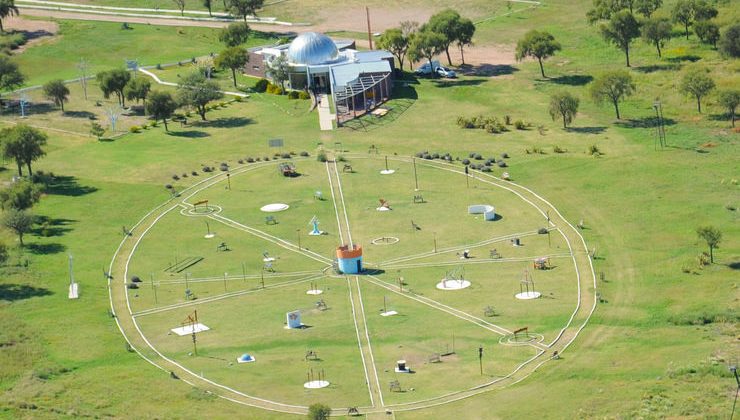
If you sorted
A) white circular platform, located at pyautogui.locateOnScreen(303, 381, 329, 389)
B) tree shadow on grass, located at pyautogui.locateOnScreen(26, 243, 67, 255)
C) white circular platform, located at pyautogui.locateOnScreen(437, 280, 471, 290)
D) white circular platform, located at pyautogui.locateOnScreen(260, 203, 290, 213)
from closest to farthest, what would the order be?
white circular platform, located at pyautogui.locateOnScreen(303, 381, 329, 389) < white circular platform, located at pyautogui.locateOnScreen(437, 280, 471, 290) < tree shadow on grass, located at pyautogui.locateOnScreen(26, 243, 67, 255) < white circular platform, located at pyautogui.locateOnScreen(260, 203, 290, 213)

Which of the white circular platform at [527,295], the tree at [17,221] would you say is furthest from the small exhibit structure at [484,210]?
the tree at [17,221]

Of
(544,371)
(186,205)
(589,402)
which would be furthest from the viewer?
(186,205)

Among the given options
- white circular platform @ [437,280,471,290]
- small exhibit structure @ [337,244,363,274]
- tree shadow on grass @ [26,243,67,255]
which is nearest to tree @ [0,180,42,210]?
tree shadow on grass @ [26,243,67,255]

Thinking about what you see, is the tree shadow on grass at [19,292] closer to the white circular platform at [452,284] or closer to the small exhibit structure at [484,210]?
the white circular platform at [452,284]

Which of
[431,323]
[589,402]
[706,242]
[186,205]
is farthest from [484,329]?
[186,205]

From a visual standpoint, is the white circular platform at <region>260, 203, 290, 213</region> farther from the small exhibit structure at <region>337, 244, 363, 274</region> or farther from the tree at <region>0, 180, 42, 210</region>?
the tree at <region>0, 180, 42, 210</region>

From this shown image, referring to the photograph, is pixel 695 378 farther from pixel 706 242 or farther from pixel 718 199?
pixel 718 199
